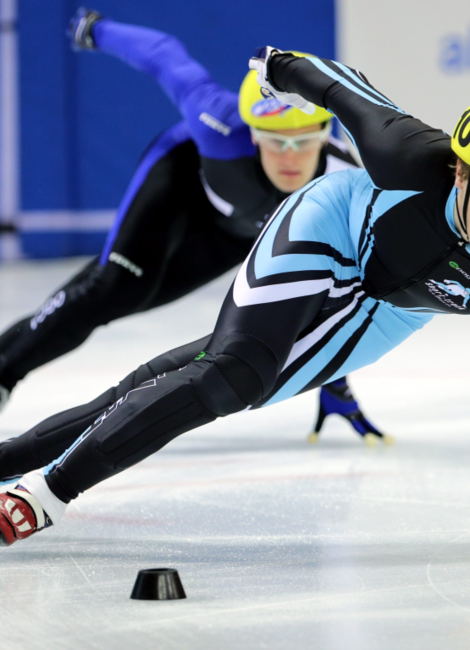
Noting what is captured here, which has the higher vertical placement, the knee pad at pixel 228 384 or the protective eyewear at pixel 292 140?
the protective eyewear at pixel 292 140

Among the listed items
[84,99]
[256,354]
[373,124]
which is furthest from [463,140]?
[84,99]

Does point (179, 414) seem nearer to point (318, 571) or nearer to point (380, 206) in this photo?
point (318, 571)

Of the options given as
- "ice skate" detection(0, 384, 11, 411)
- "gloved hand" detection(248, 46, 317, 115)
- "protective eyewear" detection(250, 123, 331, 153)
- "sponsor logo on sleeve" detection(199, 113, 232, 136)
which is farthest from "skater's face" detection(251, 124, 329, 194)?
"ice skate" detection(0, 384, 11, 411)

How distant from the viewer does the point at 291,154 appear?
314 cm

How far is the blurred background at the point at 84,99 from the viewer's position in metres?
9.78

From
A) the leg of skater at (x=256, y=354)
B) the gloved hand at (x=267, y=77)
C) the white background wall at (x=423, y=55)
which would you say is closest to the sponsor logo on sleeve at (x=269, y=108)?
Result: the gloved hand at (x=267, y=77)

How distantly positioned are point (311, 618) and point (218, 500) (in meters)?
0.95

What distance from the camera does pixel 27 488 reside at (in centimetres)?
209

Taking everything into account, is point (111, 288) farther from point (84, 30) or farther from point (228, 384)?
point (228, 384)

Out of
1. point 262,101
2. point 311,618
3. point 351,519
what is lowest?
point 351,519

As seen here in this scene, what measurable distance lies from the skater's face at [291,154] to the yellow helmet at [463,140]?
1.27 metres

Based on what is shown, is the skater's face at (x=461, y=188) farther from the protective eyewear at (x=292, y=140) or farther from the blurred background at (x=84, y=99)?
the blurred background at (x=84, y=99)

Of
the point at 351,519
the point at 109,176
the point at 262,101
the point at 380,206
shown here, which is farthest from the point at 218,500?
the point at 109,176

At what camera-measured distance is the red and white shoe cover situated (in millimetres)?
2014
